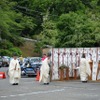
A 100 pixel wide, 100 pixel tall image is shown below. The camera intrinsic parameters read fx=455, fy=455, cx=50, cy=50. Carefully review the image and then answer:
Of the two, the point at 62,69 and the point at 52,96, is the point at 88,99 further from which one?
the point at 62,69

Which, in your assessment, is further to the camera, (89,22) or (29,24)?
(29,24)

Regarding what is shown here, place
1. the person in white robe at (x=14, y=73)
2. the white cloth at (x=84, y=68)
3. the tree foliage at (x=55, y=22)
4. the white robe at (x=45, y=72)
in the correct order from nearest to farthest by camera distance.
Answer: the person in white robe at (x=14, y=73), the white robe at (x=45, y=72), the white cloth at (x=84, y=68), the tree foliage at (x=55, y=22)

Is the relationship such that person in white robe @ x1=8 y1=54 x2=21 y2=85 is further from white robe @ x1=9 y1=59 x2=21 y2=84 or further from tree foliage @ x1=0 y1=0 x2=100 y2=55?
tree foliage @ x1=0 y1=0 x2=100 y2=55

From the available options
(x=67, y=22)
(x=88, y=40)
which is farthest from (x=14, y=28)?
(x=88, y=40)

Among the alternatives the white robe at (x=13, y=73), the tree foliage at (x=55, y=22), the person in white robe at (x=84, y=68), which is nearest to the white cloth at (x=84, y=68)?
the person in white robe at (x=84, y=68)

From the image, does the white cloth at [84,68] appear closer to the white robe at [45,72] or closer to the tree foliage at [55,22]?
the white robe at [45,72]

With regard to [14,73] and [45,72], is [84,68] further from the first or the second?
[14,73]

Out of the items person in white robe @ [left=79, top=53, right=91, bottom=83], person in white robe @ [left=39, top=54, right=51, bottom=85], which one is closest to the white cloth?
person in white robe @ [left=79, top=53, right=91, bottom=83]

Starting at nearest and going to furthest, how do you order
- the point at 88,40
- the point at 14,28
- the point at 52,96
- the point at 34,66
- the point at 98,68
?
the point at 52,96 < the point at 98,68 < the point at 88,40 < the point at 34,66 < the point at 14,28

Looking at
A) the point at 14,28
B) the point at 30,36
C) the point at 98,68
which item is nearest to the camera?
the point at 98,68

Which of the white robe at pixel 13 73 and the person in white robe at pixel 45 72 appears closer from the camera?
the white robe at pixel 13 73

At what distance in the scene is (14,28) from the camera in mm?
73188

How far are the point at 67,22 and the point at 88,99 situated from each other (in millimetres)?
21048

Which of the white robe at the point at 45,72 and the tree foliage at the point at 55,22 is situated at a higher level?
the tree foliage at the point at 55,22
